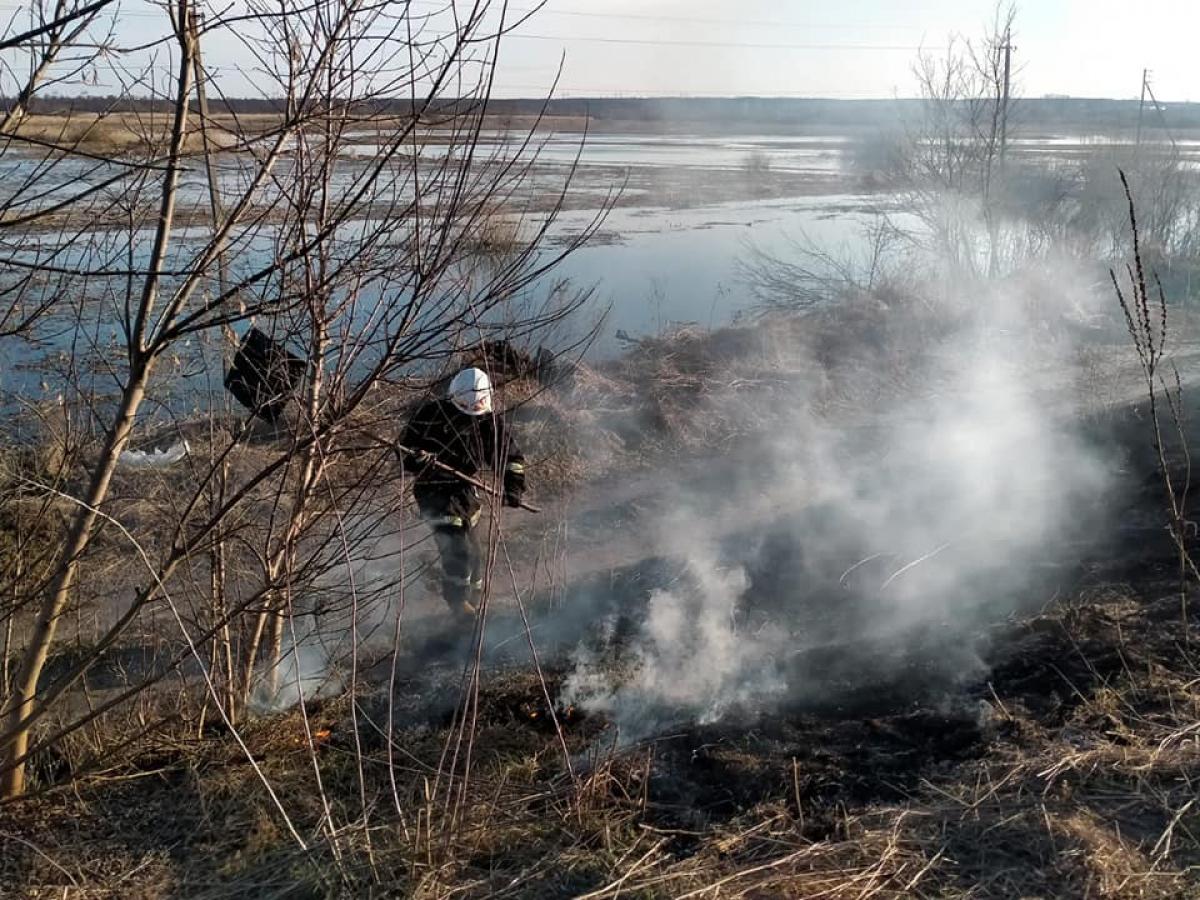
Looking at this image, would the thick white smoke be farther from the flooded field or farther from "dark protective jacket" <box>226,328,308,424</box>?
"dark protective jacket" <box>226,328,308,424</box>

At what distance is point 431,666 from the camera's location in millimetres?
5766

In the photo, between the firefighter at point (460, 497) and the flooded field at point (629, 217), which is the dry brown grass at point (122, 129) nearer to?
the flooded field at point (629, 217)

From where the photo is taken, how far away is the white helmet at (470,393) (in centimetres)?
530

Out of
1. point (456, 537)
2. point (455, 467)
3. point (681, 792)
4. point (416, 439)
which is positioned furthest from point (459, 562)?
point (681, 792)

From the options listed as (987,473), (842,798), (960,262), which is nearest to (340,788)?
(842,798)

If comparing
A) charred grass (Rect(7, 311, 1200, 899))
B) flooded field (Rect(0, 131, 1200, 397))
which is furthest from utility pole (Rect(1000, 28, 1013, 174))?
charred grass (Rect(7, 311, 1200, 899))

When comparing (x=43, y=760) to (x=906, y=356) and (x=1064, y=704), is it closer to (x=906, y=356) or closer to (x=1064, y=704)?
(x=1064, y=704)

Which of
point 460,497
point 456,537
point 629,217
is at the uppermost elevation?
point 629,217

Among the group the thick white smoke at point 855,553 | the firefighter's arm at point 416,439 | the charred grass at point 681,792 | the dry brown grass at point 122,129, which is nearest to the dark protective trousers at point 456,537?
the firefighter's arm at point 416,439

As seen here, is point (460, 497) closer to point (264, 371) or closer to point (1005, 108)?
point (264, 371)

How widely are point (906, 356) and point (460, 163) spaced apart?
38.0 ft

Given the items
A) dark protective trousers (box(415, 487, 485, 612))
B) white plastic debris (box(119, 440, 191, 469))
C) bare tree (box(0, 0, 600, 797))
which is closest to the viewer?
bare tree (box(0, 0, 600, 797))

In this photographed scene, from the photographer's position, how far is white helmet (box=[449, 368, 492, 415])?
530cm

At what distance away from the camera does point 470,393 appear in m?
5.32
